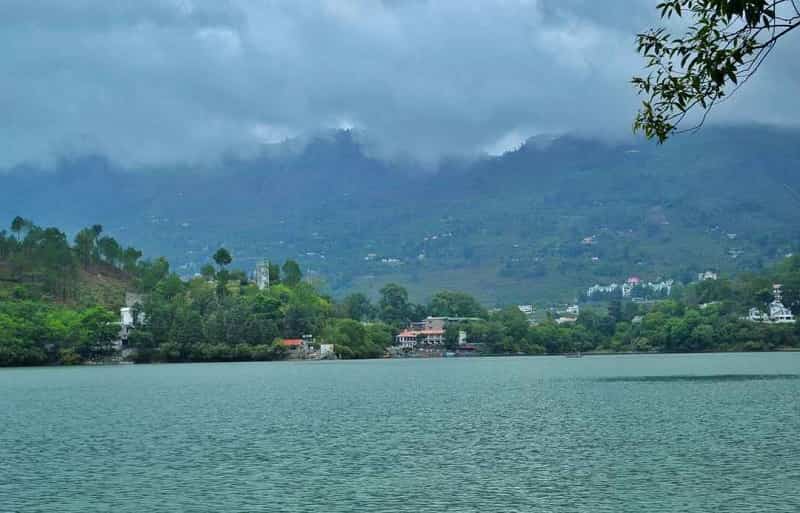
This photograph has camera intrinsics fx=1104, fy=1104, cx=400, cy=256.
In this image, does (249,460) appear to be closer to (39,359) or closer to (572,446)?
(572,446)

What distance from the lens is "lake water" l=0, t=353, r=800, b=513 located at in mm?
40125

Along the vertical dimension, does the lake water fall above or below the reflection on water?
below

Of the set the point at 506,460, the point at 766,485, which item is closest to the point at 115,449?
the point at 506,460

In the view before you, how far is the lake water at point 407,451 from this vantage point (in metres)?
40.1

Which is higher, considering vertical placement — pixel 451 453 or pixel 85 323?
pixel 85 323

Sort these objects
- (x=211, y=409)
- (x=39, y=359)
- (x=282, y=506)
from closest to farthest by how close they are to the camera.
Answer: (x=282, y=506)
(x=211, y=409)
(x=39, y=359)

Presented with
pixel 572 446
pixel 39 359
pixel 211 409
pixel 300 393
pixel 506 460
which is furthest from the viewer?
pixel 39 359

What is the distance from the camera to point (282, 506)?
128ft

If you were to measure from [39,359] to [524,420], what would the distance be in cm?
14147

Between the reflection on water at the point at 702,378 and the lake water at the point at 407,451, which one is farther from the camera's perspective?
the reflection on water at the point at 702,378

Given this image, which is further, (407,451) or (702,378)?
(702,378)

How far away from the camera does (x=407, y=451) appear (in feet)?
180

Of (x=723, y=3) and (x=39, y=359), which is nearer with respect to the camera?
(x=723, y=3)

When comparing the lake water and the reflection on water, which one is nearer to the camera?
the lake water
